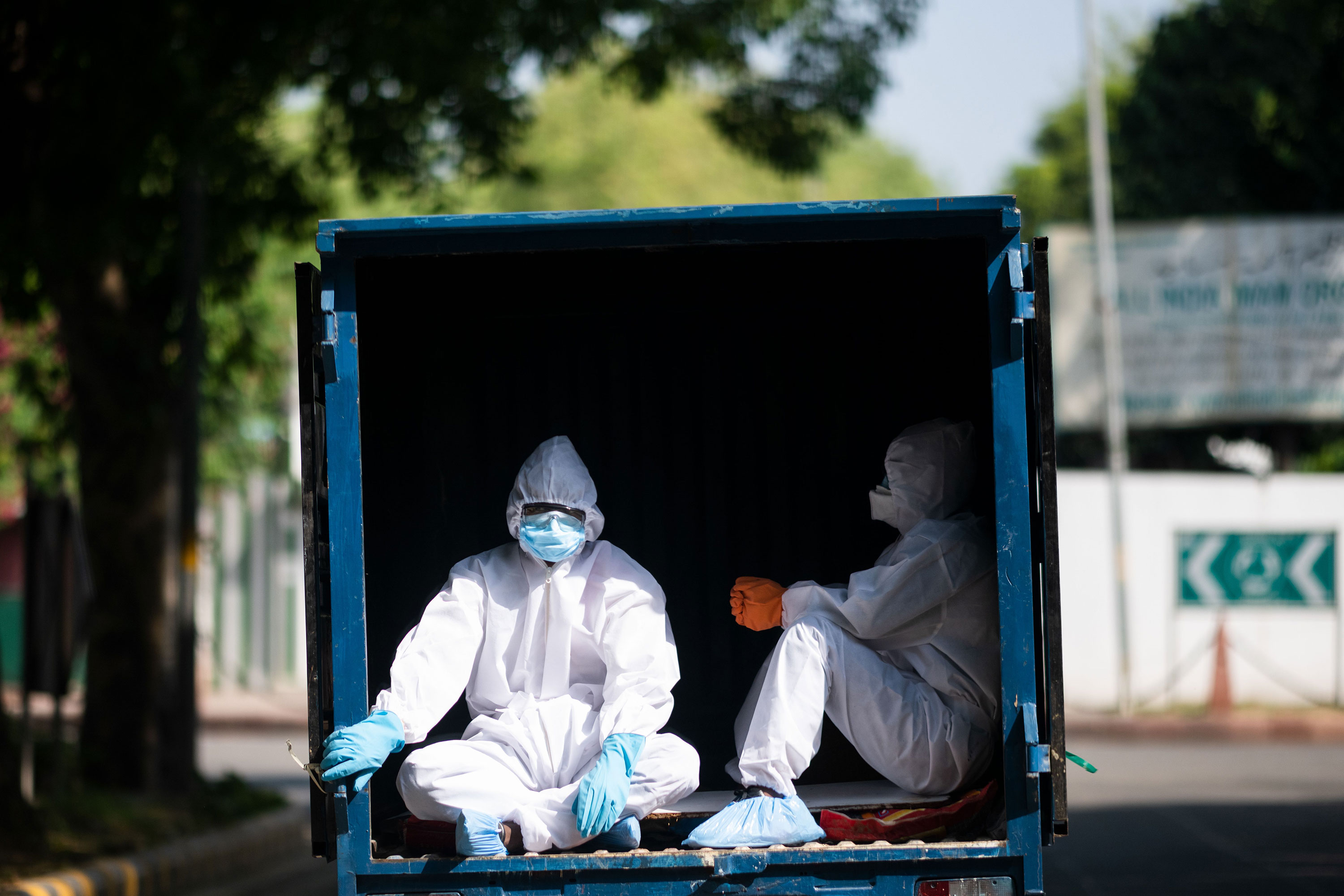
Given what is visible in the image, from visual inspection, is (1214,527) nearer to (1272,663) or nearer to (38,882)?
(1272,663)

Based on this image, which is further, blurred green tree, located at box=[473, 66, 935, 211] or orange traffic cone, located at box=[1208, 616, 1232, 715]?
blurred green tree, located at box=[473, 66, 935, 211]

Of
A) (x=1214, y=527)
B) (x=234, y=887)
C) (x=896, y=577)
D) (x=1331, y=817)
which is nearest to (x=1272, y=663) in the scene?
(x=1214, y=527)

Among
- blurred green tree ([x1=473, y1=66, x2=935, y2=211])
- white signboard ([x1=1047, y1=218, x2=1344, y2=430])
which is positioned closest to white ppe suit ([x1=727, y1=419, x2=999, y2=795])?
white signboard ([x1=1047, y1=218, x2=1344, y2=430])

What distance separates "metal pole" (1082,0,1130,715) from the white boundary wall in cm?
20

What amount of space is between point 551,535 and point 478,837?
3.17 feet

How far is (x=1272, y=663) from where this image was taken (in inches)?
581

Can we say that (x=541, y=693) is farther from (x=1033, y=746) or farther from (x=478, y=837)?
(x=1033, y=746)

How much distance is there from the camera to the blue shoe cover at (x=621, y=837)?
391 cm

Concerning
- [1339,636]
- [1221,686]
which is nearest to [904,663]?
[1221,686]

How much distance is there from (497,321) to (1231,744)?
9.98m

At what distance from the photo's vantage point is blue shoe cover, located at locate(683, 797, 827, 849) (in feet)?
12.6

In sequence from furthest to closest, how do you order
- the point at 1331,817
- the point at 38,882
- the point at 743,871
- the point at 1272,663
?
the point at 1272,663 < the point at 1331,817 < the point at 38,882 < the point at 743,871

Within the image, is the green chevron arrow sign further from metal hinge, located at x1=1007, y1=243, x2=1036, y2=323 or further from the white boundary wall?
metal hinge, located at x1=1007, y1=243, x2=1036, y2=323

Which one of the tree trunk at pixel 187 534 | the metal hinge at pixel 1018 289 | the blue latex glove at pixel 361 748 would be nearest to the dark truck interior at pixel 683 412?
the blue latex glove at pixel 361 748
